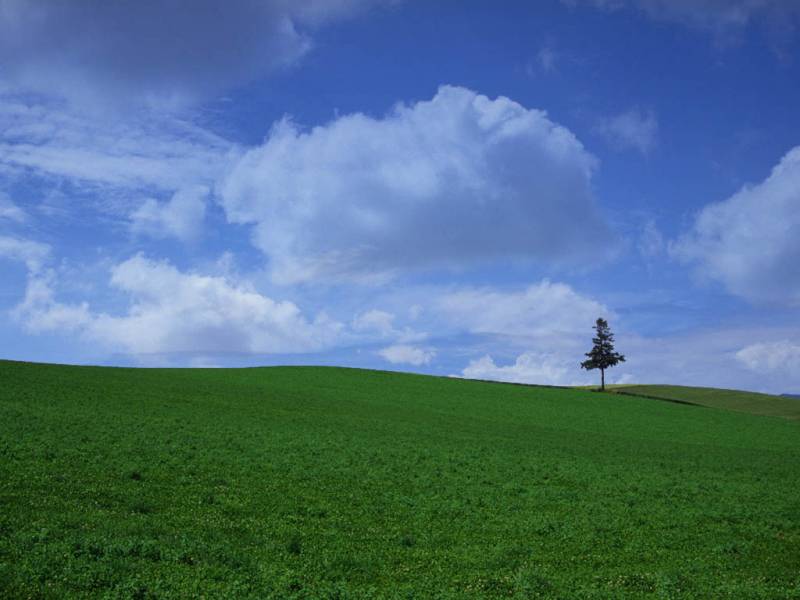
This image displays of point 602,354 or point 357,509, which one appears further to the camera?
point 602,354

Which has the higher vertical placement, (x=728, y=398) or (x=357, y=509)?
(x=728, y=398)

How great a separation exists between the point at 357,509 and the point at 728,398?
370 ft

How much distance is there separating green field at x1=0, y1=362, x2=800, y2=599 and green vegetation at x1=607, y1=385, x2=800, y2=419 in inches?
2458

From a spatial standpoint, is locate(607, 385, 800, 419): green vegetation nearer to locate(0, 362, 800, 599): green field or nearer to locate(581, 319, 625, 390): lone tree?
locate(581, 319, 625, 390): lone tree

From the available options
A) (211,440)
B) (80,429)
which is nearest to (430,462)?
(211,440)

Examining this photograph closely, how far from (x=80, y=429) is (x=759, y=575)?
103 ft

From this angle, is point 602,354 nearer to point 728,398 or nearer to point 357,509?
point 728,398

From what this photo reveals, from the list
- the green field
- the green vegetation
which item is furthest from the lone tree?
the green field

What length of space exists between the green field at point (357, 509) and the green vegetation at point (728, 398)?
6243 cm

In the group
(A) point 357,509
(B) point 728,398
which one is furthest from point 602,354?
(A) point 357,509

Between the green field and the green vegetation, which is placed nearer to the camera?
the green field

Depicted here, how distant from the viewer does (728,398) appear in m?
116

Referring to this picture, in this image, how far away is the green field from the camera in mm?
15219

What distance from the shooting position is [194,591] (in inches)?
536
